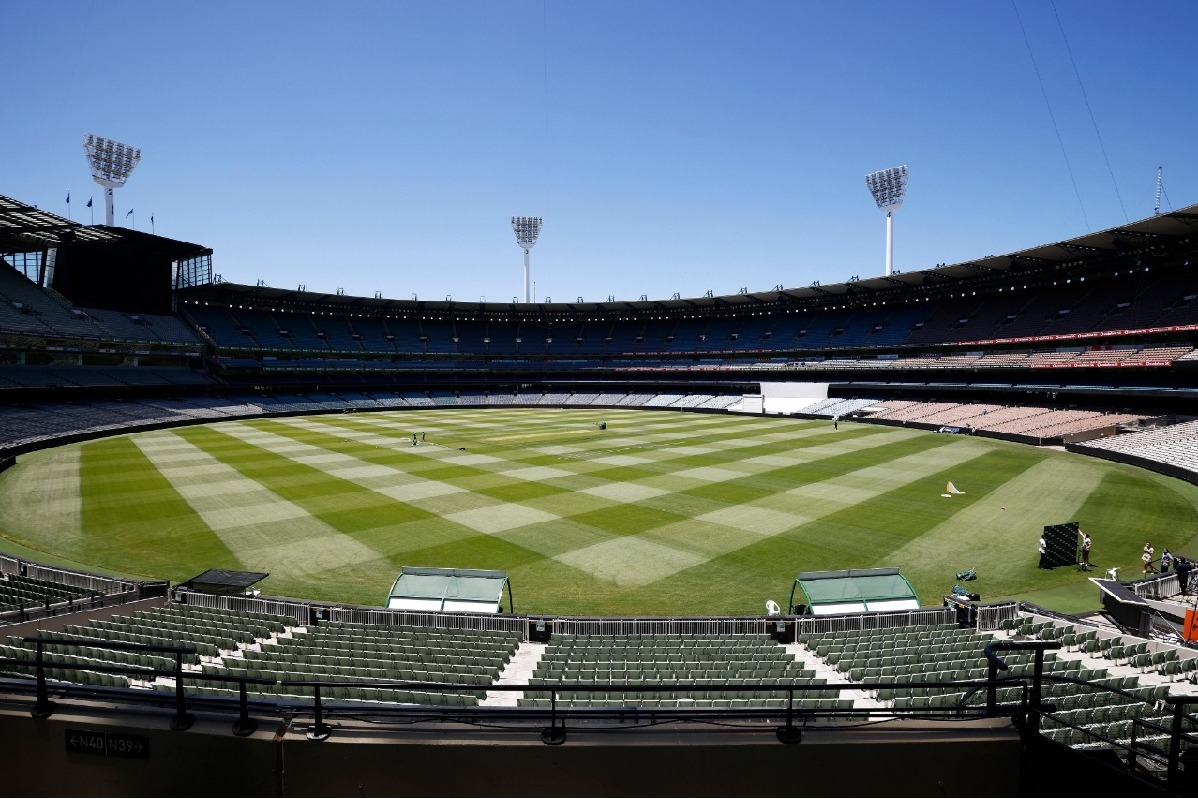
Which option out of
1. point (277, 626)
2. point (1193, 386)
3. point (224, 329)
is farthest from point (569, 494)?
point (224, 329)

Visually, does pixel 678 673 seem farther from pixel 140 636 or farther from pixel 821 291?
pixel 821 291

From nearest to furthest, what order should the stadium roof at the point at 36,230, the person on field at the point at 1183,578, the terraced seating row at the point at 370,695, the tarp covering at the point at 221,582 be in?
the terraced seating row at the point at 370,695, the tarp covering at the point at 221,582, the person on field at the point at 1183,578, the stadium roof at the point at 36,230

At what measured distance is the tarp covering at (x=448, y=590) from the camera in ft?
50.2

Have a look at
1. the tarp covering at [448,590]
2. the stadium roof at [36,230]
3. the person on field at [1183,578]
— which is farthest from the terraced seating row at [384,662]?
the stadium roof at [36,230]

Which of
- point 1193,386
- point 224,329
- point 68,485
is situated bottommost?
point 68,485

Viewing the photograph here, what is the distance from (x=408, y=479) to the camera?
34656mm

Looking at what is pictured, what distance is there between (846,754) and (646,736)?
65.0 inches

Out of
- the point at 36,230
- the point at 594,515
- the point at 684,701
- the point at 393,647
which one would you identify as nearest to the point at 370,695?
the point at 393,647

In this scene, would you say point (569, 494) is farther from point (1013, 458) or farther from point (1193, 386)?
point (1193, 386)

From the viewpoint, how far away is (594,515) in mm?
27094

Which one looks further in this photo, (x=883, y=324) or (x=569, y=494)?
(x=883, y=324)

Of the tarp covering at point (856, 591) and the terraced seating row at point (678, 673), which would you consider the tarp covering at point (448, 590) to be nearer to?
the terraced seating row at point (678, 673)

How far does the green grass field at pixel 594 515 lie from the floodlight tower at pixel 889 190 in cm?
5290

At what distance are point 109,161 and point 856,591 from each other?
4085 inches
